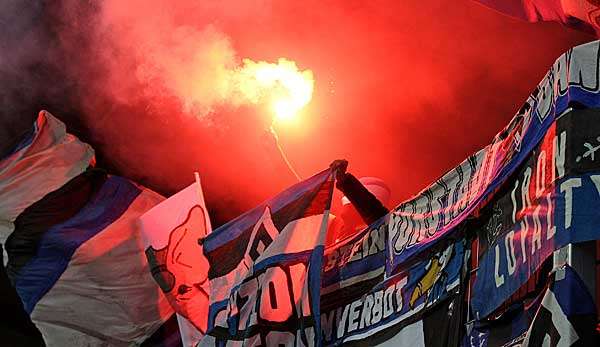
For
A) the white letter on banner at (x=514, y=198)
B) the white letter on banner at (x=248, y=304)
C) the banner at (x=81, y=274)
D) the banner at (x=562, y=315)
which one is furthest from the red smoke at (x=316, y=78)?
the banner at (x=562, y=315)

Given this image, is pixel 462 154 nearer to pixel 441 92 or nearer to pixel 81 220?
pixel 441 92

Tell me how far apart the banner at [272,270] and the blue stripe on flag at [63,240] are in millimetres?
1217

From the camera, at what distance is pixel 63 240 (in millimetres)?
5117

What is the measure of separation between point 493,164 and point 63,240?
10.3ft

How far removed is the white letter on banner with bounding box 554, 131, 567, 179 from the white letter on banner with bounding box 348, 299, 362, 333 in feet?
4.93

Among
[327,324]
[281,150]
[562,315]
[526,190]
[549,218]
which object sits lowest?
[562,315]

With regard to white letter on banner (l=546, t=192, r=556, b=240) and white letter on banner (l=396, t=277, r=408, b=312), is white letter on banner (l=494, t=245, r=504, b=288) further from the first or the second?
white letter on banner (l=396, t=277, r=408, b=312)

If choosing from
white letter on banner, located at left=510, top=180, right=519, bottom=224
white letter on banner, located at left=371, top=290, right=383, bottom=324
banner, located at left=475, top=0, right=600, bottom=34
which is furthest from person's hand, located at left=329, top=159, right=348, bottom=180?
white letter on banner, located at left=510, top=180, right=519, bottom=224

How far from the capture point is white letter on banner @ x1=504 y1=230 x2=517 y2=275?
2.77m

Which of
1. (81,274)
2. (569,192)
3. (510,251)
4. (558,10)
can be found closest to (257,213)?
(81,274)

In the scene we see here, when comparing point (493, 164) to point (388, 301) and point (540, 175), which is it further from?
point (388, 301)

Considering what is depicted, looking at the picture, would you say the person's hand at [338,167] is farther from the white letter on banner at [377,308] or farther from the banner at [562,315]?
the banner at [562,315]

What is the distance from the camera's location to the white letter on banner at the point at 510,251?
2770 millimetres

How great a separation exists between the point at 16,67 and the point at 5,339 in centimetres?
224
